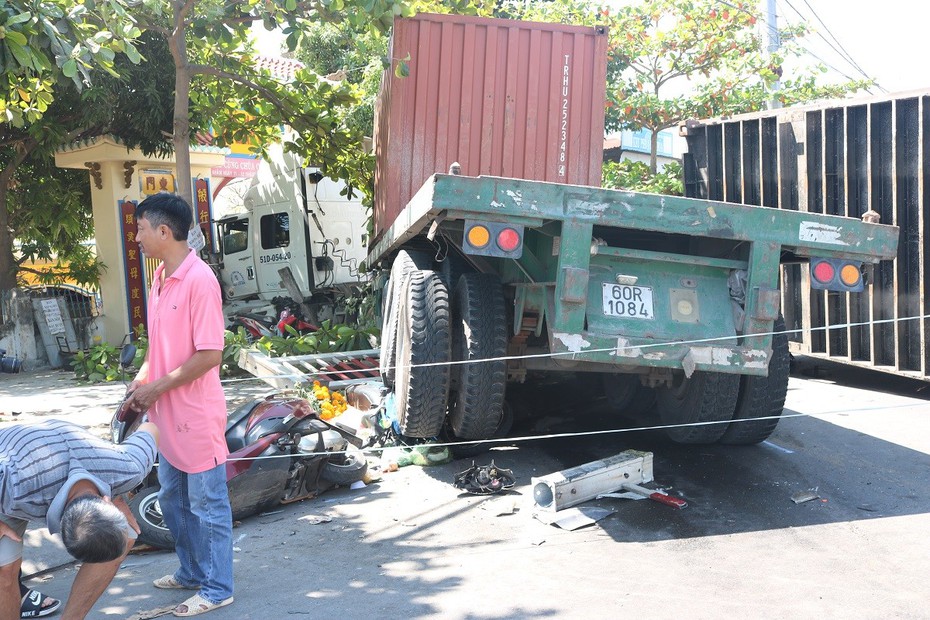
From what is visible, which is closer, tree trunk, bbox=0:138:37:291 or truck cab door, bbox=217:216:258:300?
tree trunk, bbox=0:138:37:291

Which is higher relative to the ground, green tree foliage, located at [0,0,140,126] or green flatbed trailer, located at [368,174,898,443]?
green tree foliage, located at [0,0,140,126]

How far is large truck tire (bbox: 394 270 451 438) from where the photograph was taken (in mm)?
5156

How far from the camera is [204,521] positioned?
11.8ft

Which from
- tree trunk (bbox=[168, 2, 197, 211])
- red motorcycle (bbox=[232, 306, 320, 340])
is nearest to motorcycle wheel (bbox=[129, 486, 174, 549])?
tree trunk (bbox=[168, 2, 197, 211])

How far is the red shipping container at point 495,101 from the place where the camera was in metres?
7.63

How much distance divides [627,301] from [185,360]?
2382mm

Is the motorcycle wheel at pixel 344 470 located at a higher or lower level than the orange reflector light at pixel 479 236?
lower

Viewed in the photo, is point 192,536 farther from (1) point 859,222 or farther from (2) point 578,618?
(1) point 859,222

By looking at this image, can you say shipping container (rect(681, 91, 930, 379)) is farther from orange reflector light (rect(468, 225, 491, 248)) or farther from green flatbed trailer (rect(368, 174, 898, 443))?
orange reflector light (rect(468, 225, 491, 248))

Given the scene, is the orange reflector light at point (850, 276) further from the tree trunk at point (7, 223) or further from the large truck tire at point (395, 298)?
the tree trunk at point (7, 223)

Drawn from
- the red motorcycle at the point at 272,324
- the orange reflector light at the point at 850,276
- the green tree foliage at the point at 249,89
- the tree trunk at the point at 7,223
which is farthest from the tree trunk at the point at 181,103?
the orange reflector light at the point at 850,276

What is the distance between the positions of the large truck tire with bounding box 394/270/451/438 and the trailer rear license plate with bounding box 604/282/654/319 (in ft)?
3.28

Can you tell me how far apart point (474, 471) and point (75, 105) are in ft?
31.4

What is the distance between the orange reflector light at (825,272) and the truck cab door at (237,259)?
36.9 ft
